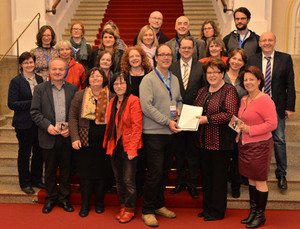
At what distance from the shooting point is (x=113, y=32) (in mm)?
4648

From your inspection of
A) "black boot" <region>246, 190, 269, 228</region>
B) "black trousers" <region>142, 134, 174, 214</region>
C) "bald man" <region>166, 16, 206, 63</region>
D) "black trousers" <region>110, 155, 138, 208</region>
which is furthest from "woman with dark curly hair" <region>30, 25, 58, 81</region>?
"black boot" <region>246, 190, 269, 228</region>

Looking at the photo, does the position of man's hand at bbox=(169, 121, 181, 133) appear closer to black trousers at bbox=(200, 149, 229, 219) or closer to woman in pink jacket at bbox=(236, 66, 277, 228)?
black trousers at bbox=(200, 149, 229, 219)

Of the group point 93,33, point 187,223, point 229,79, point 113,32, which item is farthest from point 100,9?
point 187,223

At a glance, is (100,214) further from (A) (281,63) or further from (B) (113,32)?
(A) (281,63)

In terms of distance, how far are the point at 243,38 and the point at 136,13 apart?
5.06 metres

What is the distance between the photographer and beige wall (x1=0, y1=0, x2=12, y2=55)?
8.39 m

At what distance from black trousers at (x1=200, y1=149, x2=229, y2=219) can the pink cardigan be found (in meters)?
0.33

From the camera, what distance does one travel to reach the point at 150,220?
3.85 m

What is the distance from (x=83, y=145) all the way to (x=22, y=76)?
3.91 feet

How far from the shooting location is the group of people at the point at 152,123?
3.73 meters

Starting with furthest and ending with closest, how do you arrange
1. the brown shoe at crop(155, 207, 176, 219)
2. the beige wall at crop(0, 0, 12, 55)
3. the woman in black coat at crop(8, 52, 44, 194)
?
the beige wall at crop(0, 0, 12, 55) → the woman in black coat at crop(8, 52, 44, 194) → the brown shoe at crop(155, 207, 176, 219)

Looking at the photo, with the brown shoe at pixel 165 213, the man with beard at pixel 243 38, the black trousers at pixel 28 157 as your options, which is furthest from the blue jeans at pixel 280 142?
the black trousers at pixel 28 157

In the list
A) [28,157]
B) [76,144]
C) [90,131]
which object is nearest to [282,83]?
[90,131]

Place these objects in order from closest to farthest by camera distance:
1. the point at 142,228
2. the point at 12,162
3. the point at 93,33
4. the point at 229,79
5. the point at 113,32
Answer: the point at 142,228 < the point at 229,79 < the point at 113,32 < the point at 12,162 < the point at 93,33
